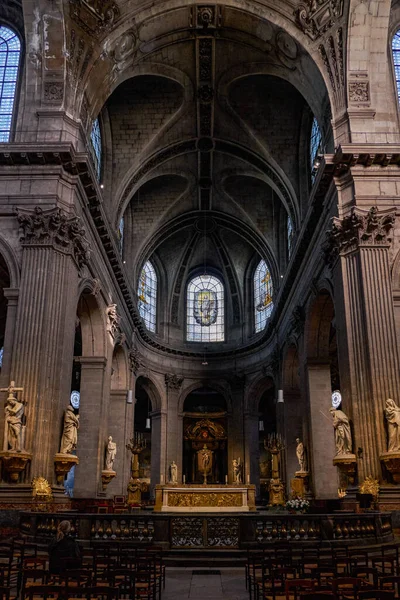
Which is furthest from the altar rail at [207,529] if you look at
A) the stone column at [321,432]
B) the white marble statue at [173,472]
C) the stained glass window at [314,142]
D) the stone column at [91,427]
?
the white marble statue at [173,472]

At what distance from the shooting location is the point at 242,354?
39875mm

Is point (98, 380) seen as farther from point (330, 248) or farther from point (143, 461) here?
point (143, 461)

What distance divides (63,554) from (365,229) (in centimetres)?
1373

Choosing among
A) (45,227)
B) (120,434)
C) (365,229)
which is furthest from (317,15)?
(120,434)

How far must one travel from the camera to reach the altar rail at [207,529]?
42.6ft

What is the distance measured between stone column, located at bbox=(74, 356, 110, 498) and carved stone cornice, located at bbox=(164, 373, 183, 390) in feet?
47.8

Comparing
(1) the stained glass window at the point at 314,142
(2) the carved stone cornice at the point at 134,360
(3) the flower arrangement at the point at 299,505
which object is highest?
(1) the stained glass window at the point at 314,142

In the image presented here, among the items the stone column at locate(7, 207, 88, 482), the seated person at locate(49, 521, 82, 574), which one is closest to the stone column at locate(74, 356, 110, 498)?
the stone column at locate(7, 207, 88, 482)

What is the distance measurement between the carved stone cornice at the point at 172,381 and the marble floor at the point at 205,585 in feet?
85.4

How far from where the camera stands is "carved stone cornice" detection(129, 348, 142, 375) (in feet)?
108

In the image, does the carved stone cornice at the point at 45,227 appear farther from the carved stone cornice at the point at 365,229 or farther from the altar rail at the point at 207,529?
the carved stone cornice at the point at 365,229

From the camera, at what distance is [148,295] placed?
39.8m

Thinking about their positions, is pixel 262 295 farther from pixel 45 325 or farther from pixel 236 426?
pixel 45 325

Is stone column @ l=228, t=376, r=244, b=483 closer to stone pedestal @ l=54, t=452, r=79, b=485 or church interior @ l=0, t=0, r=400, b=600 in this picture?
church interior @ l=0, t=0, r=400, b=600
